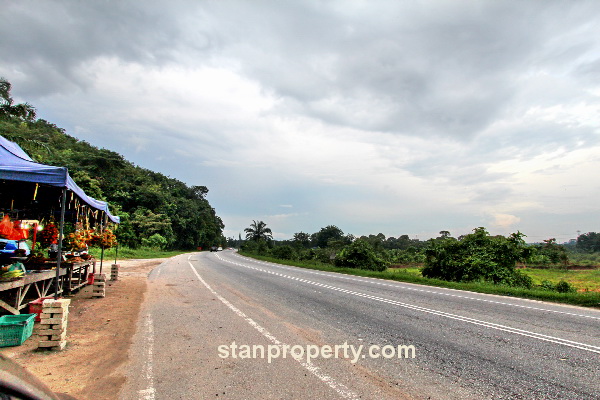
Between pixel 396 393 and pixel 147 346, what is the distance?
394 centimetres

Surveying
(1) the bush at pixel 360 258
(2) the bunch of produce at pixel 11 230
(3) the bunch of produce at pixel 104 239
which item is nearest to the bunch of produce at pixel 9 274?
(2) the bunch of produce at pixel 11 230

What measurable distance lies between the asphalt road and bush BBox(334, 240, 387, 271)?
1820cm

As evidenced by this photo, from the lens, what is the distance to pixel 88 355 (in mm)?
4984

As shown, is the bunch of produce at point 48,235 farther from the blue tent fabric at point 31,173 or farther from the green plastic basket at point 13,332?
the green plastic basket at point 13,332

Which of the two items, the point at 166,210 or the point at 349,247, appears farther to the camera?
the point at 166,210

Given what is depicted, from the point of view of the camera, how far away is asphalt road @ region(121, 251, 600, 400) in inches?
152

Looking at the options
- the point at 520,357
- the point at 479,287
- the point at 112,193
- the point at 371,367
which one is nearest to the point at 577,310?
the point at 479,287

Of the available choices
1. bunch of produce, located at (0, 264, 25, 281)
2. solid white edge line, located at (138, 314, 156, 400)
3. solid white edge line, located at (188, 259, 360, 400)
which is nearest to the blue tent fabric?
bunch of produce, located at (0, 264, 25, 281)

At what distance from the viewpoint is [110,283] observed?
13203mm

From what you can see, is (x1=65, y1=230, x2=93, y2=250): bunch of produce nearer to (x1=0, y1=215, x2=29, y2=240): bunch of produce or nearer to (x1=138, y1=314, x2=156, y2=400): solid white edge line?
(x1=0, y1=215, x2=29, y2=240): bunch of produce

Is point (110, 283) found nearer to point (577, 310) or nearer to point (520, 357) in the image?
point (520, 357)

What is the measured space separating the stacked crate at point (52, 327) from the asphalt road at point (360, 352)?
118 cm

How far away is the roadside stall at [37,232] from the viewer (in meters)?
6.27

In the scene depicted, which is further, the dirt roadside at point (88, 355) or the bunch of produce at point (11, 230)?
the bunch of produce at point (11, 230)
